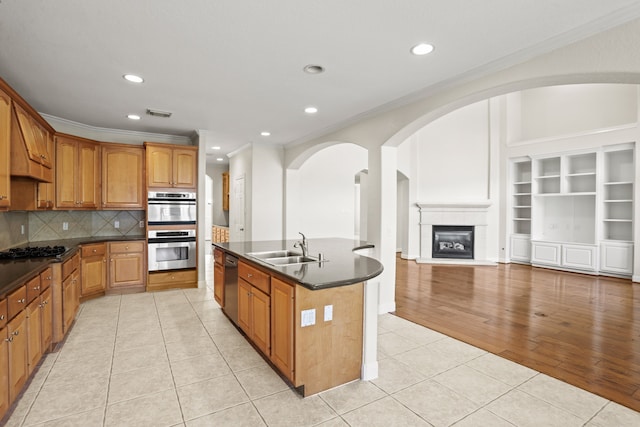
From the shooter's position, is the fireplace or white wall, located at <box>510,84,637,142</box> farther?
the fireplace

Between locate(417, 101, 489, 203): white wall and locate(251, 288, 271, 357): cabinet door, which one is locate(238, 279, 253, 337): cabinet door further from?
locate(417, 101, 489, 203): white wall

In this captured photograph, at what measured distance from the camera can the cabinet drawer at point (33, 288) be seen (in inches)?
93.2

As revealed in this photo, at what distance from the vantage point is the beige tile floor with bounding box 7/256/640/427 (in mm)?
2084

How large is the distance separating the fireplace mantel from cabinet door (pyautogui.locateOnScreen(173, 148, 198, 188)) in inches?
227

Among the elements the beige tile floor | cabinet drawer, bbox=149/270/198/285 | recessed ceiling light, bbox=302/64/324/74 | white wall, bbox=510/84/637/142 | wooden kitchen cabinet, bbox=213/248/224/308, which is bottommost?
the beige tile floor

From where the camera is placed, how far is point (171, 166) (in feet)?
17.2

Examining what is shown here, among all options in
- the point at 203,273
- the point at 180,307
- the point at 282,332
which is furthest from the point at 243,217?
the point at 282,332

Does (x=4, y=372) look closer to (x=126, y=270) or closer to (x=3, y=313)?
(x=3, y=313)

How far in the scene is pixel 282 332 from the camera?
244cm

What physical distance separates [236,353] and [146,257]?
2969 mm

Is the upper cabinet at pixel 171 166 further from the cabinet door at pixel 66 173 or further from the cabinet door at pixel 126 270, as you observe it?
the cabinet door at pixel 126 270

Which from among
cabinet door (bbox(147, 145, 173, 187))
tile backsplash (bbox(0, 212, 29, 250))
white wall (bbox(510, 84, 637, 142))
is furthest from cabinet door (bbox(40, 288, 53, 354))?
white wall (bbox(510, 84, 637, 142))

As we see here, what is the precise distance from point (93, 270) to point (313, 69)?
4277mm

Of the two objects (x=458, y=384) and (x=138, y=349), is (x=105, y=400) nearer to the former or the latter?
(x=138, y=349)
